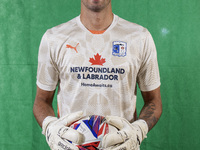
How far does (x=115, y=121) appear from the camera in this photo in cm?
94

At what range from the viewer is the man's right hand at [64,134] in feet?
2.85

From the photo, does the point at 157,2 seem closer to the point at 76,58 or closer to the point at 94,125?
the point at 76,58

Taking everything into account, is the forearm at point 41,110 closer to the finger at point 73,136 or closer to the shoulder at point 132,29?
the finger at point 73,136

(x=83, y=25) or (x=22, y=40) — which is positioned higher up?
(x=83, y=25)

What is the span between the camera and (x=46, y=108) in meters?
1.24

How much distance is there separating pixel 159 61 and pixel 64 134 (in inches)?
43.9

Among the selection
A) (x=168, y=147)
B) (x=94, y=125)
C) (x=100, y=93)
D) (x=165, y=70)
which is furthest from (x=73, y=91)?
(x=168, y=147)

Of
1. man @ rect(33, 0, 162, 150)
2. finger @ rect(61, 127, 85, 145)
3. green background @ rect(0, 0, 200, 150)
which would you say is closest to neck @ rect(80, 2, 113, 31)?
man @ rect(33, 0, 162, 150)

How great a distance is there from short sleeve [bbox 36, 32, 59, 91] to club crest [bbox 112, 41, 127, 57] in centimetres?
27

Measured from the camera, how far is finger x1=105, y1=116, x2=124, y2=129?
931 mm

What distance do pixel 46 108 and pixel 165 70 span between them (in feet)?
3.06

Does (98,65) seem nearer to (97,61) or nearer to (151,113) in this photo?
(97,61)

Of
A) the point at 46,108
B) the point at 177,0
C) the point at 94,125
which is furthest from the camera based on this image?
the point at 177,0

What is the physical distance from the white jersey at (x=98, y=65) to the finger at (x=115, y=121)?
192 mm
